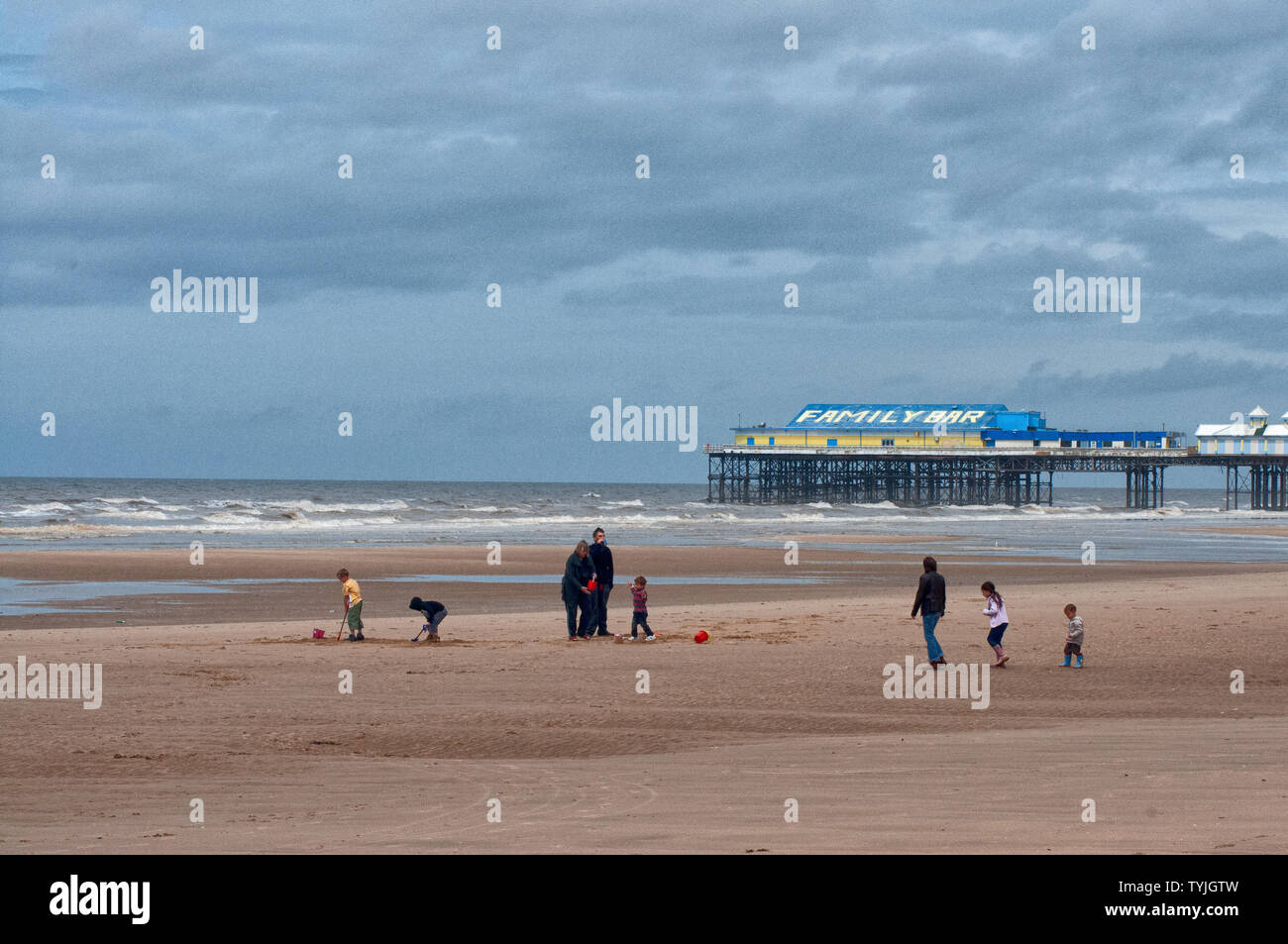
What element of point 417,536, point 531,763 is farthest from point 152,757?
point 417,536

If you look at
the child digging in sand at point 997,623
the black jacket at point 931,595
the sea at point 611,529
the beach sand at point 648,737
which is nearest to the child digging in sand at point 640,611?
the beach sand at point 648,737

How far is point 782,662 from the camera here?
16766 mm

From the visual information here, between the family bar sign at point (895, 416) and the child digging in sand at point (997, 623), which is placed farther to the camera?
the family bar sign at point (895, 416)

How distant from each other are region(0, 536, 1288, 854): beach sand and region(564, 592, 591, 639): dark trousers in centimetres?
54

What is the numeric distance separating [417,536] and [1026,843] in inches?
1858

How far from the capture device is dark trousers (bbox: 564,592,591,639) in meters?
19.3

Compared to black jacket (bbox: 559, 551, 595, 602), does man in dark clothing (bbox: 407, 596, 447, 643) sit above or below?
below

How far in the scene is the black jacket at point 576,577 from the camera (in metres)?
19.2

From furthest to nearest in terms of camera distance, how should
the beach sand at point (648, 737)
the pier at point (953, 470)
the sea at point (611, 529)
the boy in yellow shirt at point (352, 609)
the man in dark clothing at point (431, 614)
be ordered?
the pier at point (953, 470)
the sea at point (611, 529)
the man in dark clothing at point (431, 614)
the boy in yellow shirt at point (352, 609)
the beach sand at point (648, 737)

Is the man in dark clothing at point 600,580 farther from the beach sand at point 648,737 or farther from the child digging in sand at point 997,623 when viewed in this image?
the child digging in sand at point 997,623

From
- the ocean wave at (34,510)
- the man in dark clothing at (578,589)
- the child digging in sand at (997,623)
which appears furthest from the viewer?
the ocean wave at (34,510)

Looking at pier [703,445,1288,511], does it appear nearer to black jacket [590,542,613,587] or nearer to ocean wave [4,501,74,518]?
ocean wave [4,501,74,518]

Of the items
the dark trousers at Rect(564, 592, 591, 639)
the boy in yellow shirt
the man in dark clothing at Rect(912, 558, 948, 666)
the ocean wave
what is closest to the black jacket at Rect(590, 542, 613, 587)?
the dark trousers at Rect(564, 592, 591, 639)
